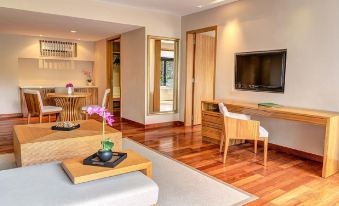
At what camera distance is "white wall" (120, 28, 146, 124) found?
5711mm

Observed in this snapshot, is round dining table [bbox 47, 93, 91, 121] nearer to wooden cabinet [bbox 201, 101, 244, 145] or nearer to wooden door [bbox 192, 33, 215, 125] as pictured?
wooden door [bbox 192, 33, 215, 125]

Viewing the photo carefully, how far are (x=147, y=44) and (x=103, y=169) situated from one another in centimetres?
403

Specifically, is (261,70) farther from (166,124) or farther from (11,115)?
(11,115)

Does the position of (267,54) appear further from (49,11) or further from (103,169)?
(49,11)

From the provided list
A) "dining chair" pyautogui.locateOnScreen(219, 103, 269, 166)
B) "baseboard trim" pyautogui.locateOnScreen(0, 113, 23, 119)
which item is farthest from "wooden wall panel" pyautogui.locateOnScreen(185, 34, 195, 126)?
"baseboard trim" pyautogui.locateOnScreen(0, 113, 23, 119)

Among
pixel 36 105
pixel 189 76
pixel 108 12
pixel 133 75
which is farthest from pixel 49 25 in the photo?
pixel 189 76

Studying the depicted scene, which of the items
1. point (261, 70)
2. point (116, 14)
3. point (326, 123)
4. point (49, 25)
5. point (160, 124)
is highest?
point (116, 14)

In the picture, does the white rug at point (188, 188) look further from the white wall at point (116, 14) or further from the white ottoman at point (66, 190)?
the white wall at point (116, 14)

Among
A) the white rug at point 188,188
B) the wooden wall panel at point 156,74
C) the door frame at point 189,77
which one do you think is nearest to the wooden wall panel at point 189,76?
the door frame at point 189,77

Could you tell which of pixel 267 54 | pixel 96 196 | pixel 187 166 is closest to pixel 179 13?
pixel 267 54

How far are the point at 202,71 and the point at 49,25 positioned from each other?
139 inches

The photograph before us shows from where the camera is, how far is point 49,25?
5.52 metres

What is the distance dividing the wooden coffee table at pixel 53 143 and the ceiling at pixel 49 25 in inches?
95.1

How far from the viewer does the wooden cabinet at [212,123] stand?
14.2 feet
